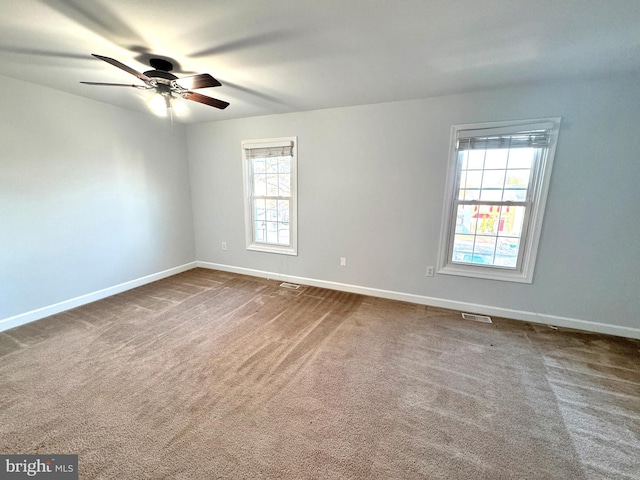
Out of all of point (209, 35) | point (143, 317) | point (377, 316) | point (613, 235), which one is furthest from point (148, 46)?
point (613, 235)

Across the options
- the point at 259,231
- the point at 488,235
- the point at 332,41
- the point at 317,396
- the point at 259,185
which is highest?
the point at 332,41

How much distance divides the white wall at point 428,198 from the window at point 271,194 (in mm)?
133

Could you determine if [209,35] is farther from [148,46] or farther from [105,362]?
[105,362]

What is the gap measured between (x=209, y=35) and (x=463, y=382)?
3.11 meters

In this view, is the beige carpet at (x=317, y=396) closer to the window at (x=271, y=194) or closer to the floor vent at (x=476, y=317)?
the floor vent at (x=476, y=317)

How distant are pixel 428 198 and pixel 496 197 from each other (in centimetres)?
70

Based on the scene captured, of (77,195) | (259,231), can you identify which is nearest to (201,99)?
(77,195)

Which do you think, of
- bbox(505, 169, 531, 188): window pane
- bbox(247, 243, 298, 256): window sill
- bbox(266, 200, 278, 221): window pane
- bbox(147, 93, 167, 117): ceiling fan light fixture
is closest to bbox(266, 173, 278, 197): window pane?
bbox(266, 200, 278, 221): window pane

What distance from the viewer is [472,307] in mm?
3088

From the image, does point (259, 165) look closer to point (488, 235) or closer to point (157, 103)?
point (157, 103)

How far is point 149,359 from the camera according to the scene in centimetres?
219

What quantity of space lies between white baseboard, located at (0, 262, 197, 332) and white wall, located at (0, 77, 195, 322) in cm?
5

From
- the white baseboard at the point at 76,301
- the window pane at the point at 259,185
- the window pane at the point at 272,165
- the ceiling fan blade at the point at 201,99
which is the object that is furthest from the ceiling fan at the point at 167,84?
the white baseboard at the point at 76,301

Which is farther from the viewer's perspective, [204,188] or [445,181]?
[204,188]
